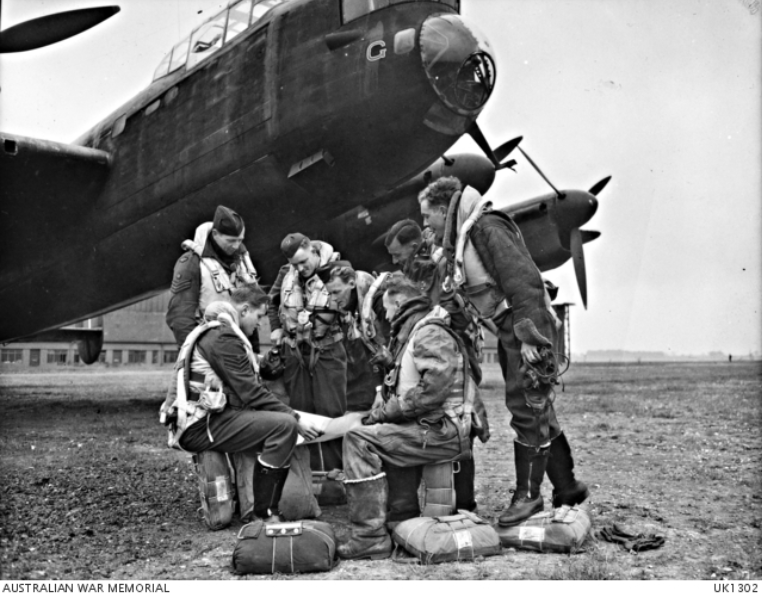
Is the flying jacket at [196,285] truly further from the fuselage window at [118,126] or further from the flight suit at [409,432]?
the fuselage window at [118,126]

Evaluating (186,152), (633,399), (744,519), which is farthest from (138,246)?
(633,399)

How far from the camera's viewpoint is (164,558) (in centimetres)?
372

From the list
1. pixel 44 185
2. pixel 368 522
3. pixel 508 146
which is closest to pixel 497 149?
pixel 508 146

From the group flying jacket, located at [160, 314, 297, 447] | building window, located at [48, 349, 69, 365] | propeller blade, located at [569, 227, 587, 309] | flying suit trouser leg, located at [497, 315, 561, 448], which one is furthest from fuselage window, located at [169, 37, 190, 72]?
building window, located at [48, 349, 69, 365]

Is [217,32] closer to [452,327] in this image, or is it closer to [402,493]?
[452,327]

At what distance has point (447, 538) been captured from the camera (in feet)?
11.7

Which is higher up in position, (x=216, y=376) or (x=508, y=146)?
(x=508, y=146)

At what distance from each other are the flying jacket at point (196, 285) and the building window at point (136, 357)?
35370mm

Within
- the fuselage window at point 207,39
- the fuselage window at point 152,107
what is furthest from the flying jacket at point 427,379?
the fuselage window at point 152,107

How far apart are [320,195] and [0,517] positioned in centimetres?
451

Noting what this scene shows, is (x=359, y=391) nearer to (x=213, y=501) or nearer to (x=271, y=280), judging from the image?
(x=213, y=501)

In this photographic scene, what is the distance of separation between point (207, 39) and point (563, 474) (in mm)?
6715

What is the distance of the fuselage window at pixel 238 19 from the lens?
7922 mm

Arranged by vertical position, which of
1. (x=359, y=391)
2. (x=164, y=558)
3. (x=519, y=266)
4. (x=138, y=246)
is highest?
(x=138, y=246)
